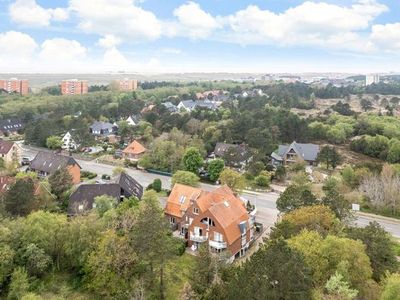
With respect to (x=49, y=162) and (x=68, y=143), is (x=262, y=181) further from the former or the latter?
(x=68, y=143)

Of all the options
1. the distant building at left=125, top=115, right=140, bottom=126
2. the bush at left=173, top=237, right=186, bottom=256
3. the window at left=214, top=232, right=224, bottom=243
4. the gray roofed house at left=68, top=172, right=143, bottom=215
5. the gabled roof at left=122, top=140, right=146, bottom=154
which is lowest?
the bush at left=173, top=237, right=186, bottom=256

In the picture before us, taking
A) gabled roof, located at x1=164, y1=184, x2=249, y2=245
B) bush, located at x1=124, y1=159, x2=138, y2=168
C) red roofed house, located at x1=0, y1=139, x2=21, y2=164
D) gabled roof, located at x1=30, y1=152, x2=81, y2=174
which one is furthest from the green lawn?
red roofed house, located at x1=0, y1=139, x2=21, y2=164

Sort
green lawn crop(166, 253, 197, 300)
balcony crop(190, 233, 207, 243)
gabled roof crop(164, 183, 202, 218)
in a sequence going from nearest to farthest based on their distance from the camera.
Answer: green lawn crop(166, 253, 197, 300) → balcony crop(190, 233, 207, 243) → gabled roof crop(164, 183, 202, 218)

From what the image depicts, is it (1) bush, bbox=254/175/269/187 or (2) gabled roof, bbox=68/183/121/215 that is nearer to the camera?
(2) gabled roof, bbox=68/183/121/215

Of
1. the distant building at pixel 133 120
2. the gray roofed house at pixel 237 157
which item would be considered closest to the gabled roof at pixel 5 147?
the gray roofed house at pixel 237 157

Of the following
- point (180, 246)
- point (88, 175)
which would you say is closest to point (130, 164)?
point (88, 175)

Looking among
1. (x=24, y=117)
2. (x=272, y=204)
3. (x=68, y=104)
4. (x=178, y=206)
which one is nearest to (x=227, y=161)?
(x=272, y=204)

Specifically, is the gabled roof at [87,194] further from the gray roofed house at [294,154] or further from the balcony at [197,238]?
the gray roofed house at [294,154]

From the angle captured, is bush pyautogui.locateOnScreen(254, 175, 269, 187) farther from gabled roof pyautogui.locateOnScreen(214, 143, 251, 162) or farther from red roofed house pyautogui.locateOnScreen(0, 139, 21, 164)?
red roofed house pyautogui.locateOnScreen(0, 139, 21, 164)
